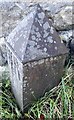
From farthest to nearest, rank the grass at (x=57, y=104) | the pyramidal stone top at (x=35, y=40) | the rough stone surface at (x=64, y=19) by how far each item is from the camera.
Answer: the rough stone surface at (x=64, y=19) < the grass at (x=57, y=104) < the pyramidal stone top at (x=35, y=40)

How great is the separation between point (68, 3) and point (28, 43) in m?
0.54

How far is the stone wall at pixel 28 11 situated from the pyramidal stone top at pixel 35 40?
250 millimetres

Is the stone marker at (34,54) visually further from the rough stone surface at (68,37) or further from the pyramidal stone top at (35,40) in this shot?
the rough stone surface at (68,37)

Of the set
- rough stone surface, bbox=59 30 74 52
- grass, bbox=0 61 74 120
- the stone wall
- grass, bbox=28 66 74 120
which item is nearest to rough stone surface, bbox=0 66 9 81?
the stone wall

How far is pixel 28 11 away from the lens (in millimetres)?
1886

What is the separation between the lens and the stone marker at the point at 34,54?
1.58m

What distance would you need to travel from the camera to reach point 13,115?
1.82m

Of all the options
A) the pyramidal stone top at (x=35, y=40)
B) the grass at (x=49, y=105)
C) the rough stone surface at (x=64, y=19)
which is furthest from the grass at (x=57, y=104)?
the rough stone surface at (x=64, y=19)

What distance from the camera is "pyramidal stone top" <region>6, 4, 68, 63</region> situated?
1566mm

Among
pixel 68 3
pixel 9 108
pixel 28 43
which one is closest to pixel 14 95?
pixel 9 108

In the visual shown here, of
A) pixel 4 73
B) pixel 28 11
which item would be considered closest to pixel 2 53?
pixel 4 73

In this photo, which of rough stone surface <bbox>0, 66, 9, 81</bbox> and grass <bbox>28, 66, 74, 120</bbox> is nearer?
grass <bbox>28, 66, 74, 120</bbox>

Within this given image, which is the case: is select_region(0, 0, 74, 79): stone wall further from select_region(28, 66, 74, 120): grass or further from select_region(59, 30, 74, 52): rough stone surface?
select_region(28, 66, 74, 120): grass

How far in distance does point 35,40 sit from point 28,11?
1.25ft
